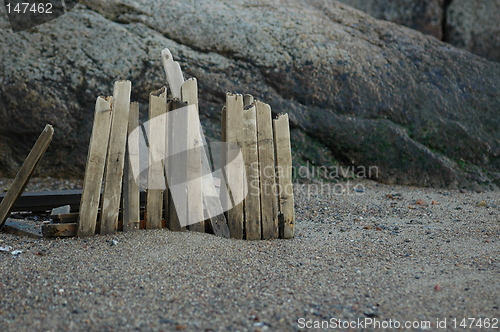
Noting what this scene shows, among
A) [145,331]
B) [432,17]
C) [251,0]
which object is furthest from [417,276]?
[432,17]

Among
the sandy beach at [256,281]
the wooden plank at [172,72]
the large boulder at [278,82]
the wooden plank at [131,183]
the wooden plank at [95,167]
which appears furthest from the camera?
the large boulder at [278,82]

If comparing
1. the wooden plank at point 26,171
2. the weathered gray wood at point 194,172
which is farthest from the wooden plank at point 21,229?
the weathered gray wood at point 194,172

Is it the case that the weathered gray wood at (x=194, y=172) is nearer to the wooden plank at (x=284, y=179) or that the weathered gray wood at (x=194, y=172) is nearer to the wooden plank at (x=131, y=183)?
the wooden plank at (x=131, y=183)

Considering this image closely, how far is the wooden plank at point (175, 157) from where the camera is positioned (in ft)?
15.5

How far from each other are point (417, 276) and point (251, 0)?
6909mm

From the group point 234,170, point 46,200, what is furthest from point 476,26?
point 46,200

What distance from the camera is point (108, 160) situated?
4.59m

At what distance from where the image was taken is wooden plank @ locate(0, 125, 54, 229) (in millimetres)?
4707

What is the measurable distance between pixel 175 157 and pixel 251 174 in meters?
0.71

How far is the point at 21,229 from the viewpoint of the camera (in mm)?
4844

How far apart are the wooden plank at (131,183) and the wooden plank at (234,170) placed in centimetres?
81

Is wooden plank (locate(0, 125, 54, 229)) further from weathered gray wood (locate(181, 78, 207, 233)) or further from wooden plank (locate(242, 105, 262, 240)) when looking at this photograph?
wooden plank (locate(242, 105, 262, 240))

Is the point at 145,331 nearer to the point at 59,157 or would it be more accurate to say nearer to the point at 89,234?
the point at 89,234

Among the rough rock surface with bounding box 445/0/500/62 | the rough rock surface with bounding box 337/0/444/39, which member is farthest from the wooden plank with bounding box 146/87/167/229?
the rough rock surface with bounding box 445/0/500/62
